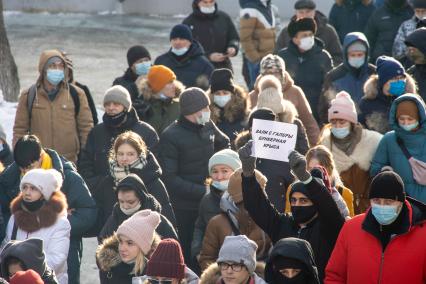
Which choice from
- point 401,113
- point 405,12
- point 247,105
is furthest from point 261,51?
point 401,113

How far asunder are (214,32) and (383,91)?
15.1ft

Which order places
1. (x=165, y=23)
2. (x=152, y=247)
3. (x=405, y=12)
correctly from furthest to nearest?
(x=165, y=23) → (x=405, y=12) → (x=152, y=247)

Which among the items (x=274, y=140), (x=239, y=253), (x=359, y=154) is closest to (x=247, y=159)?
(x=274, y=140)

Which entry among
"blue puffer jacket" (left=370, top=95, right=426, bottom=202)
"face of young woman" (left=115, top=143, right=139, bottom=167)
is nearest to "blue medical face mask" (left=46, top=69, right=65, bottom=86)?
"face of young woman" (left=115, top=143, right=139, bottom=167)

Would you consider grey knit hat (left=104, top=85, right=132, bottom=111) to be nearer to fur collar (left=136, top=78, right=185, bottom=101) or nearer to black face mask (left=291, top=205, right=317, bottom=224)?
fur collar (left=136, top=78, right=185, bottom=101)

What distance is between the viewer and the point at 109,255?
32.6ft

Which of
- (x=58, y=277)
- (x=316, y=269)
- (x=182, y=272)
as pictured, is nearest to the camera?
(x=316, y=269)

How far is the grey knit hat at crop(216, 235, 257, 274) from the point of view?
884cm

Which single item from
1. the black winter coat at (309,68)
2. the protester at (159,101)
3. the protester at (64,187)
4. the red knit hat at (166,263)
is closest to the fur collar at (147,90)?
the protester at (159,101)

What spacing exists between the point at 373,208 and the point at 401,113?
7.68 ft

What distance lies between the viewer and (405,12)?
1598 centimetres

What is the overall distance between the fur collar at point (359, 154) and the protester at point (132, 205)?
1636 mm

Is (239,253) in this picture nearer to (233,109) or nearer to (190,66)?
(233,109)

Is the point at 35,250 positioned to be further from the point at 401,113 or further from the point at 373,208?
the point at 401,113
